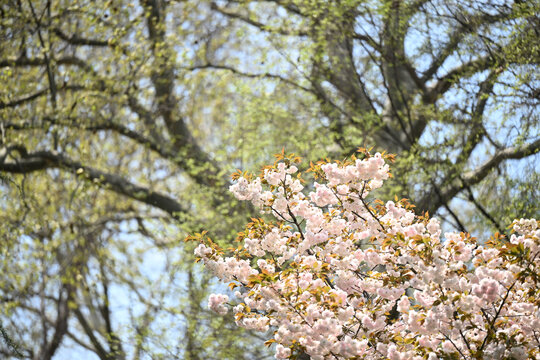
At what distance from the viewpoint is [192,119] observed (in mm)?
12070

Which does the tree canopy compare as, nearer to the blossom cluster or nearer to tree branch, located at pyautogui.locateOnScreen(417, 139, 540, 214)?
tree branch, located at pyautogui.locateOnScreen(417, 139, 540, 214)

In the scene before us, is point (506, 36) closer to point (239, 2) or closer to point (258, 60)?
point (258, 60)

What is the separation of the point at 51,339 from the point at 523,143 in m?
9.37

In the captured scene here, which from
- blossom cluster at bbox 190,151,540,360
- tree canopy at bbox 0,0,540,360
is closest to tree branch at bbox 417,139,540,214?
tree canopy at bbox 0,0,540,360

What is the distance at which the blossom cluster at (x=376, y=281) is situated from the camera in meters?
3.90

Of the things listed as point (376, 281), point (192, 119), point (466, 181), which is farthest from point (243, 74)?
point (376, 281)

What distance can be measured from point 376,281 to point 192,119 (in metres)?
8.10

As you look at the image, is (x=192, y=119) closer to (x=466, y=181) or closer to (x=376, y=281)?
(x=466, y=181)

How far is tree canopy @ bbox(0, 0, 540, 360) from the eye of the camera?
8.42m

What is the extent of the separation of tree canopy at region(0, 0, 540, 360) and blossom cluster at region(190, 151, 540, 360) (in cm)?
364

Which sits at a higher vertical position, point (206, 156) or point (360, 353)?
point (206, 156)

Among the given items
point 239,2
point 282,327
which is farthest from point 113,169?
point 282,327

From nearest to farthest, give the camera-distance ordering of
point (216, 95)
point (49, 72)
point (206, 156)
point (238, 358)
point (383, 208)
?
point (383, 208)
point (238, 358)
point (49, 72)
point (206, 156)
point (216, 95)

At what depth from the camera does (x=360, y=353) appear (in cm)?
412
